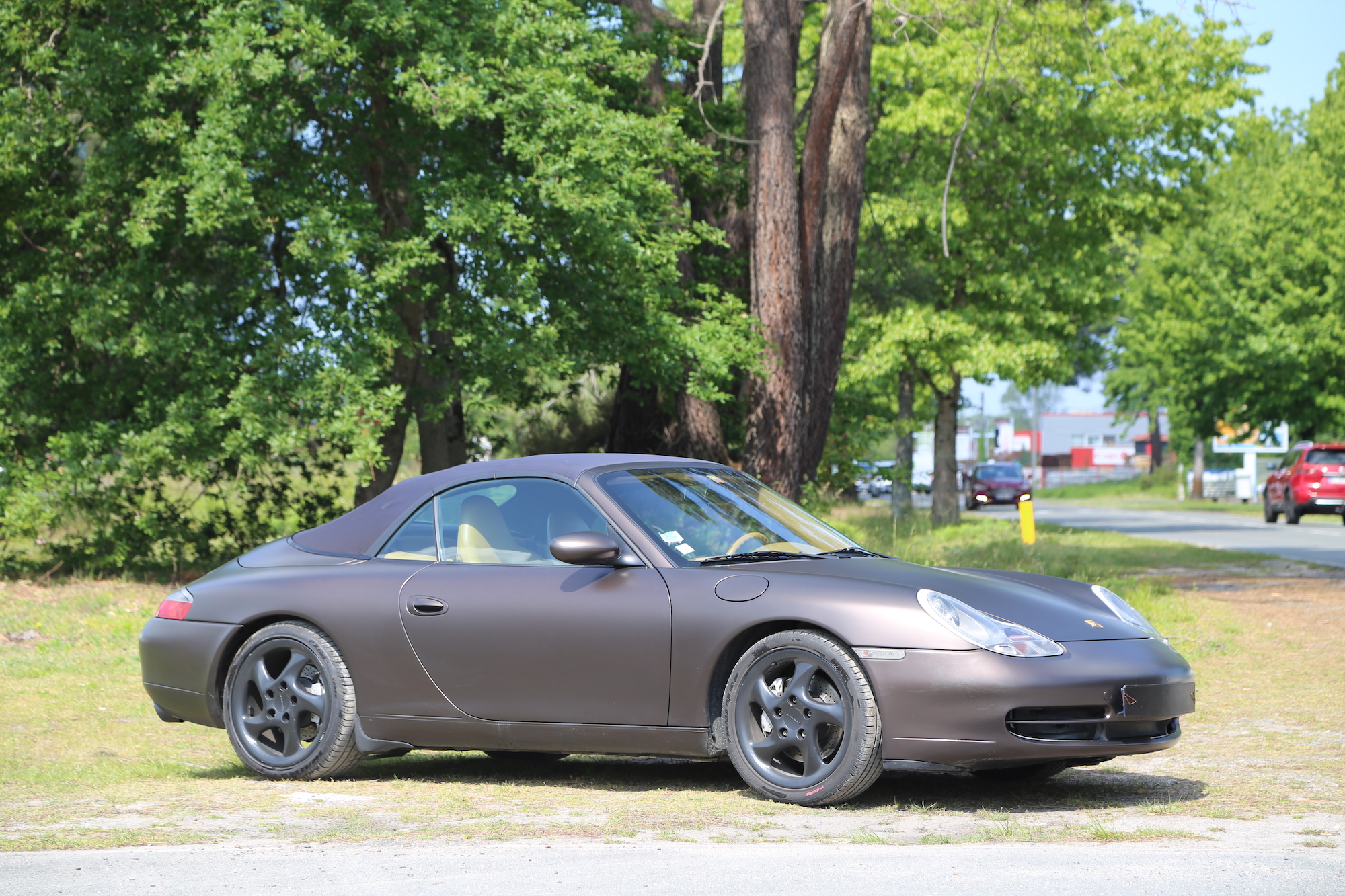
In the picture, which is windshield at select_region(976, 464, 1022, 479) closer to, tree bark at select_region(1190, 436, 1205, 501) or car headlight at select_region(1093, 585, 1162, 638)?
tree bark at select_region(1190, 436, 1205, 501)

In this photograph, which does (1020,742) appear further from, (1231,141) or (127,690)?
(1231,141)

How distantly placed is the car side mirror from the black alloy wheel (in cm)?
126

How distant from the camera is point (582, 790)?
6191 mm

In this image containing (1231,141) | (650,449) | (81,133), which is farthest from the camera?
(1231,141)

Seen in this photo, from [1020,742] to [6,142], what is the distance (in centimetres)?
1392

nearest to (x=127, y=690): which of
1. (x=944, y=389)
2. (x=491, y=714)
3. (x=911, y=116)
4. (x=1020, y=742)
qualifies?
(x=491, y=714)

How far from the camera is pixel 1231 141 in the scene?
31234mm

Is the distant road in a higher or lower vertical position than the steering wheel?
lower

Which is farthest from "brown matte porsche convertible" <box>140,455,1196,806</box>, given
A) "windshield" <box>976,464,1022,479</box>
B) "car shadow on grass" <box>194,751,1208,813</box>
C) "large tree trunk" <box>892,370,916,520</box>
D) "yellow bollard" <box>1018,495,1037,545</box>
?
"windshield" <box>976,464,1022,479</box>

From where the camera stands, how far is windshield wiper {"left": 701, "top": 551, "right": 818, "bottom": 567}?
19.6ft

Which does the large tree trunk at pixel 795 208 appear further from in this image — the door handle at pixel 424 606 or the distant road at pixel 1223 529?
the door handle at pixel 424 606

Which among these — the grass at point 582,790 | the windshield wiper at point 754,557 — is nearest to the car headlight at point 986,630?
the grass at point 582,790

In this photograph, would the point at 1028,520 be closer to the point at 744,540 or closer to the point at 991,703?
the point at 744,540

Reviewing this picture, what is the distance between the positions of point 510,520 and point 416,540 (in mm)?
476
